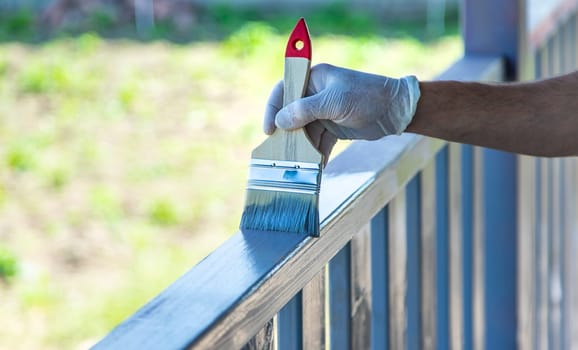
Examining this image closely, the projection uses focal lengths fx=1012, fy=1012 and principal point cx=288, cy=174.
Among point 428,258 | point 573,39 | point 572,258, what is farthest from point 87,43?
point 428,258

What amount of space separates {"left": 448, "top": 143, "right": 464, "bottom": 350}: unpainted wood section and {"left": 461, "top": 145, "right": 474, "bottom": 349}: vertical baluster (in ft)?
0.49

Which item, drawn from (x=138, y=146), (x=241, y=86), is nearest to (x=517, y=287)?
(x=138, y=146)

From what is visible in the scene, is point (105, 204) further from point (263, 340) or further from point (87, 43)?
point (263, 340)

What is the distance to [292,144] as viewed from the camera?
1.02m

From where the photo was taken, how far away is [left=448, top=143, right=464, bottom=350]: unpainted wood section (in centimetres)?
171

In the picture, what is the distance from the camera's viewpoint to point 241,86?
650cm

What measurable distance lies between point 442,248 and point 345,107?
681 millimetres

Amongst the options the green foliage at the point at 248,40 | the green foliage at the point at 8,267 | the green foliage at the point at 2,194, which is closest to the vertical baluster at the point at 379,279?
the green foliage at the point at 8,267

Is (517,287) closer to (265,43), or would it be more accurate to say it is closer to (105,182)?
(105,182)

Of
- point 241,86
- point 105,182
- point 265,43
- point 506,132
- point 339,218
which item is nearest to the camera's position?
point 339,218

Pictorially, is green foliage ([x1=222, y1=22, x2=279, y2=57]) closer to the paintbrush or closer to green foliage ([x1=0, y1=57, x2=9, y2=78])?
green foliage ([x1=0, y1=57, x2=9, y2=78])

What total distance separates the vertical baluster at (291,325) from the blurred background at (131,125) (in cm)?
250

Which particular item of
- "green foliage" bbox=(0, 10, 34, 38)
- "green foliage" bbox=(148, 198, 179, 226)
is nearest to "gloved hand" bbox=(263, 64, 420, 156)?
"green foliage" bbox=(148, 198, 179, 226)

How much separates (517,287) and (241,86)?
4.44 metres
